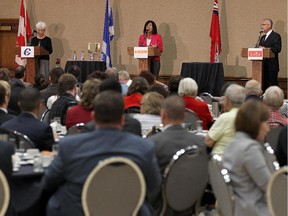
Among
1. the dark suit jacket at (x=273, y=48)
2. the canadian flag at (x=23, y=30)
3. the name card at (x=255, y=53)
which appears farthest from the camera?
the canadian flag at (x=23, y=30)

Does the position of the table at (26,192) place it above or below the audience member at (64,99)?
below

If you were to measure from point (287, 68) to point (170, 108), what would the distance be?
10043 mm

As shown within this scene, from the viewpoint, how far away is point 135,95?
7895mm

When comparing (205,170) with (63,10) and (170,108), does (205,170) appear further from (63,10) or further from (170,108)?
(63,10)

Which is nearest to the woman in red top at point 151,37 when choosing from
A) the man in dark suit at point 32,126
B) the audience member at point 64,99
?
the audience member at point 64,99

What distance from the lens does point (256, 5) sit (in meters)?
15.0

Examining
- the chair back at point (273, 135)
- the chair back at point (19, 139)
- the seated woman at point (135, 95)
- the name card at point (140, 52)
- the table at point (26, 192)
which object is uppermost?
the name card at point (140, 52)

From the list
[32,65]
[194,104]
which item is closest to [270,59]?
[32,65]

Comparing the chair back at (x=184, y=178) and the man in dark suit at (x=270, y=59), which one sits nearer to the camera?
the chair back at (x=184, y=178)

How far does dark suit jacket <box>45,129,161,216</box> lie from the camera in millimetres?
4355

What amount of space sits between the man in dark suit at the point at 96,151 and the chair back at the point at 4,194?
255mm

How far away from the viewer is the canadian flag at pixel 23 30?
15.7 m

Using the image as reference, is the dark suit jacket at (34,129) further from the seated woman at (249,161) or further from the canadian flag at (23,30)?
the canadian flag at (23,30)

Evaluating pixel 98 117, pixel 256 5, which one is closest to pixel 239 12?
pixel 256 5
